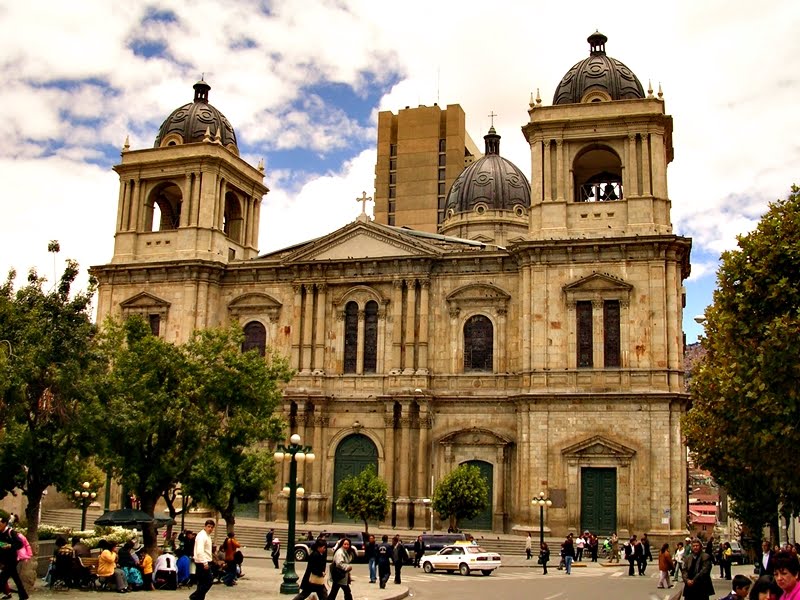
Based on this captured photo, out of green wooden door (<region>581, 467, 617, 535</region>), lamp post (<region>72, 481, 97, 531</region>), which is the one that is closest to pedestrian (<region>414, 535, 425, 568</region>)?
green wooden door (<region>581, 467, 617, 535</region>)

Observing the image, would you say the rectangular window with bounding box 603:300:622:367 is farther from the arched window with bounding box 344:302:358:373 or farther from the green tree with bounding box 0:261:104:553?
the green tree with bounding box 0:261:104:553

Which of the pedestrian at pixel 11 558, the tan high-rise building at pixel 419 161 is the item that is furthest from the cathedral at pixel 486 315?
the tan high-rise building at pixel 419 161

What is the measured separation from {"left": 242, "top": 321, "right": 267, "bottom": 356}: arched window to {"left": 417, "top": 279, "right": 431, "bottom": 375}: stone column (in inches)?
318

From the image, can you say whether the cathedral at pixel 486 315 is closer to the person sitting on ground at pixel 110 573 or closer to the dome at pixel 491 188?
the dome at pixel 491 188

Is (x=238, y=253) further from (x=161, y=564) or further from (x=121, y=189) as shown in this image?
(x=161, y=564)

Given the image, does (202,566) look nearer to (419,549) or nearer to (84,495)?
(419,549)

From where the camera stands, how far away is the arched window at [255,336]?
4712 centimetres

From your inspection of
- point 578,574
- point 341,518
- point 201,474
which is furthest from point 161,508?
point 578,574

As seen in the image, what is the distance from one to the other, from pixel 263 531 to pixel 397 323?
11.1m

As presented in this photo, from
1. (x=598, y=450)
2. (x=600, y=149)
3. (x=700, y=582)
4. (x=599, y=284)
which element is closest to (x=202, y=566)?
(x=700, y=582)

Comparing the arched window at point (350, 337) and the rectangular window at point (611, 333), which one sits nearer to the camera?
the rectangular window at point (611, 333)

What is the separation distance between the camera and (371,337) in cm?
4562

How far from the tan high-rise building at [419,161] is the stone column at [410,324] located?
153 feet

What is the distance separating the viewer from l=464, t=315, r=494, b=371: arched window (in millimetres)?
43812
